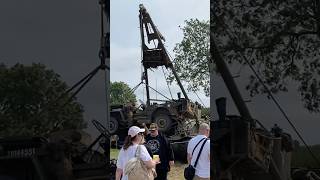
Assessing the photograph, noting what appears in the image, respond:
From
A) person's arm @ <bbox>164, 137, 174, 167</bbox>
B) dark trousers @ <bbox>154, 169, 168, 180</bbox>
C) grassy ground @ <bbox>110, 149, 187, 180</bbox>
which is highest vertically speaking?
person's arm @ <bbox>164, 137, 174, 167</bbox>

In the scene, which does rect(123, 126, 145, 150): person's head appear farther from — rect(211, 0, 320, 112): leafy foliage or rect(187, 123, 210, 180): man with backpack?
rect(211, 0, 320, 112): leafy foliage

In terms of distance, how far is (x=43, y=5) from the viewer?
307 cm

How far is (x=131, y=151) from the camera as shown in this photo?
337 centimetres

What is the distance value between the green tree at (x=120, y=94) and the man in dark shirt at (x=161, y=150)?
23 cm

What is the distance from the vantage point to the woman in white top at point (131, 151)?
10.1ft

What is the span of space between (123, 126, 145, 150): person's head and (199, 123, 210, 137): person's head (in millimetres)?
398

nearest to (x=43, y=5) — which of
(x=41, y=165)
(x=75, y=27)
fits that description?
(x=75, y=27)

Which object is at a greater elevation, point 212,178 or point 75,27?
point 75,27

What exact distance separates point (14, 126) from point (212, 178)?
4.21 feet

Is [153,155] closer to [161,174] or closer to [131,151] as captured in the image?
[131,151]

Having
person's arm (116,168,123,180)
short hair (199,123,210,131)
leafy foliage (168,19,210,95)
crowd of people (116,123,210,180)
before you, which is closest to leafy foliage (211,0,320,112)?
leafy foliage (168,19,210,95)

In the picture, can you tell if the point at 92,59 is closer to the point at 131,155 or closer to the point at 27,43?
the point at 27,43

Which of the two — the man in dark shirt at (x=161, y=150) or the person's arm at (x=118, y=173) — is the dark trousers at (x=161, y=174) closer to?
the man in dark shirt at (x=161, y=150)

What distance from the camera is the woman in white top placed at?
10.1ft
